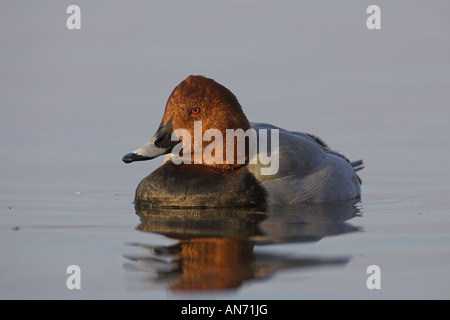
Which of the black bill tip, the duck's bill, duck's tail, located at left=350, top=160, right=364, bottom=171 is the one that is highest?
the duck's bill

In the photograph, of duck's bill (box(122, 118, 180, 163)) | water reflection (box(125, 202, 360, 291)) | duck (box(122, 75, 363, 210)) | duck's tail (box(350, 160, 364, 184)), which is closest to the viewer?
water reflection (box(125, 202, 360, 291))

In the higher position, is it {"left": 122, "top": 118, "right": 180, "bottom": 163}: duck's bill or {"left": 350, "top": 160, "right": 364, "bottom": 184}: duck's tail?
{"left": 122, "top": 118, "right": 180, "bottom": 163}: duck's bill

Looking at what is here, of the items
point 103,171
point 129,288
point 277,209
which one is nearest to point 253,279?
point 129,288

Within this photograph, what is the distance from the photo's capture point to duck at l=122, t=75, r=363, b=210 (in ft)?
25.7

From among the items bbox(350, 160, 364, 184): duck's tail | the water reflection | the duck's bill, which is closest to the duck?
the duck's bill

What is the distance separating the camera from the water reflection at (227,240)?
5.53 metres

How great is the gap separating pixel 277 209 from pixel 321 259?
195cm

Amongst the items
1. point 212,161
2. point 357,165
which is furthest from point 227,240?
point 357,165

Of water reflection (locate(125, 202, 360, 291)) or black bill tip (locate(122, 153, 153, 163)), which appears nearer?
water reflection (locate(125, 202, 360, 291))

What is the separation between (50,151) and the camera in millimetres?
10617

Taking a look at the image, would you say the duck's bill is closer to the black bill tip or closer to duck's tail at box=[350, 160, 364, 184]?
the black bill tip

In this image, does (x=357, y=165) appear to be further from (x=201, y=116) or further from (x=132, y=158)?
(x=132, y=158)

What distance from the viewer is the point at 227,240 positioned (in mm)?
6477

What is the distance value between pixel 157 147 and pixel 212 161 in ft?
1.66
